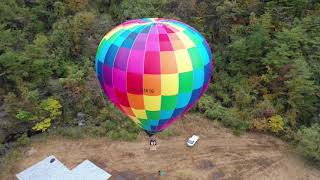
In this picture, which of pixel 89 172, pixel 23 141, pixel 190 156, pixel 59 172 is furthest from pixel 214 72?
pixel 23 141

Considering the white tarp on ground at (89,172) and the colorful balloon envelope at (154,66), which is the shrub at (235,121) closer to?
the white tarp on ground at (89,172)

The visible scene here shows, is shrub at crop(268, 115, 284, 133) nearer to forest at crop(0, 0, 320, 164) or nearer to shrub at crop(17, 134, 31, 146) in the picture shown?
forest at crop(0, 0, 320, 164)

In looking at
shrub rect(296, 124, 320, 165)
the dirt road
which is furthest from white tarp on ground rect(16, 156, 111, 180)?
shrub rect(296, 124, 320, 165)

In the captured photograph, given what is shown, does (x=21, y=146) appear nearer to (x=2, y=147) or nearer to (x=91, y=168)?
(x=2, y=147)

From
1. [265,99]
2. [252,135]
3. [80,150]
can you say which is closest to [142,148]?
[80,150]

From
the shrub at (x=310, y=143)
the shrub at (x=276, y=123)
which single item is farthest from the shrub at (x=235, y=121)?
the shrub at (x=310, y=143)

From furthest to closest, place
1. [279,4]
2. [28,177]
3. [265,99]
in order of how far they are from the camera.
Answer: [279,4], [265,99], [28,177]
